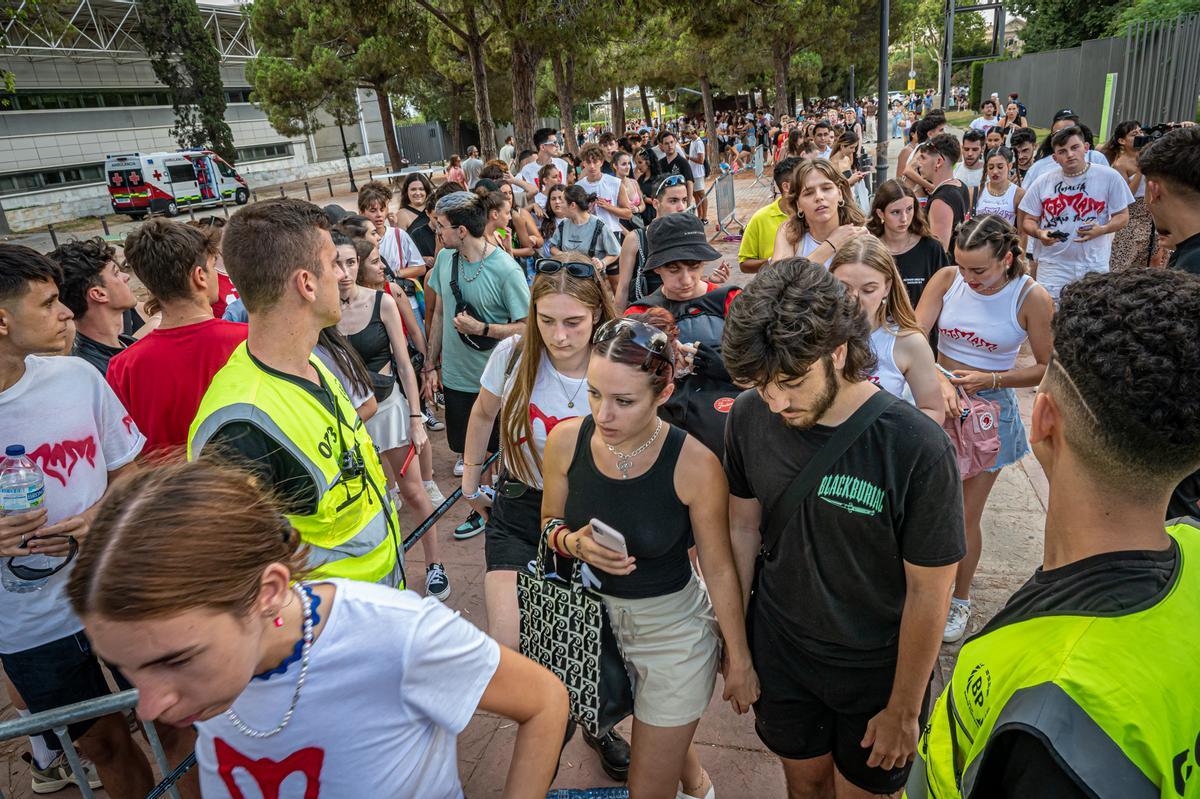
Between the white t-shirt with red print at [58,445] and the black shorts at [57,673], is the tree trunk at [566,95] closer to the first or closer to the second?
the white t-shirt with red print at [58,445]

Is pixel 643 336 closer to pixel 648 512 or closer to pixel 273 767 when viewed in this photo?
pixel 648 512

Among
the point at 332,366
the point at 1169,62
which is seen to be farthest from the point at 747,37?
the point at 332,366

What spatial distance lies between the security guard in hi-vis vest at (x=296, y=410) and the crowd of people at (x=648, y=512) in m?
0.01

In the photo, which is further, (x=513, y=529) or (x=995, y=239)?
(x=995, y=239)

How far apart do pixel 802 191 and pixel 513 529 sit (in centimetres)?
298

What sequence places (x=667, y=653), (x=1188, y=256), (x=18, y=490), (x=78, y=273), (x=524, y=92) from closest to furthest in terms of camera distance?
(x=667, y=653) → (x=18, y=490) → (x=1188, y=256) → (x=78, y=273) → (x=524, y=92)

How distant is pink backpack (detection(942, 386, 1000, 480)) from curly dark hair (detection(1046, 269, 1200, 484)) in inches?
86.0

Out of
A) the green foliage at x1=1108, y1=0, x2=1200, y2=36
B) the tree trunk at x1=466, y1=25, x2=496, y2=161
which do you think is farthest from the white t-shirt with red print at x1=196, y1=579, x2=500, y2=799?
the green foliage at x1=1108, y1=0, x2=1200, y2=36

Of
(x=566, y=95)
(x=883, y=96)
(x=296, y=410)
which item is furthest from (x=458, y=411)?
(x=566, y=95)

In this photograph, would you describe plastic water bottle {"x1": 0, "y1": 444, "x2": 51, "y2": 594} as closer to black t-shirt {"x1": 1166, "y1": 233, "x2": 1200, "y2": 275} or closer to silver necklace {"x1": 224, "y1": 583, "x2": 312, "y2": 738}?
silver necklace {"x1": 224, "y1": 583, "x2": 312, "y2": 738}

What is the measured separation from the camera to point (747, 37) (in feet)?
100

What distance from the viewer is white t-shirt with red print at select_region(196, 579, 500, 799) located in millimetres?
1408

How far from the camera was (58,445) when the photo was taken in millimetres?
2637

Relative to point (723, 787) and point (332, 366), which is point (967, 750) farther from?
point (332, 366)
